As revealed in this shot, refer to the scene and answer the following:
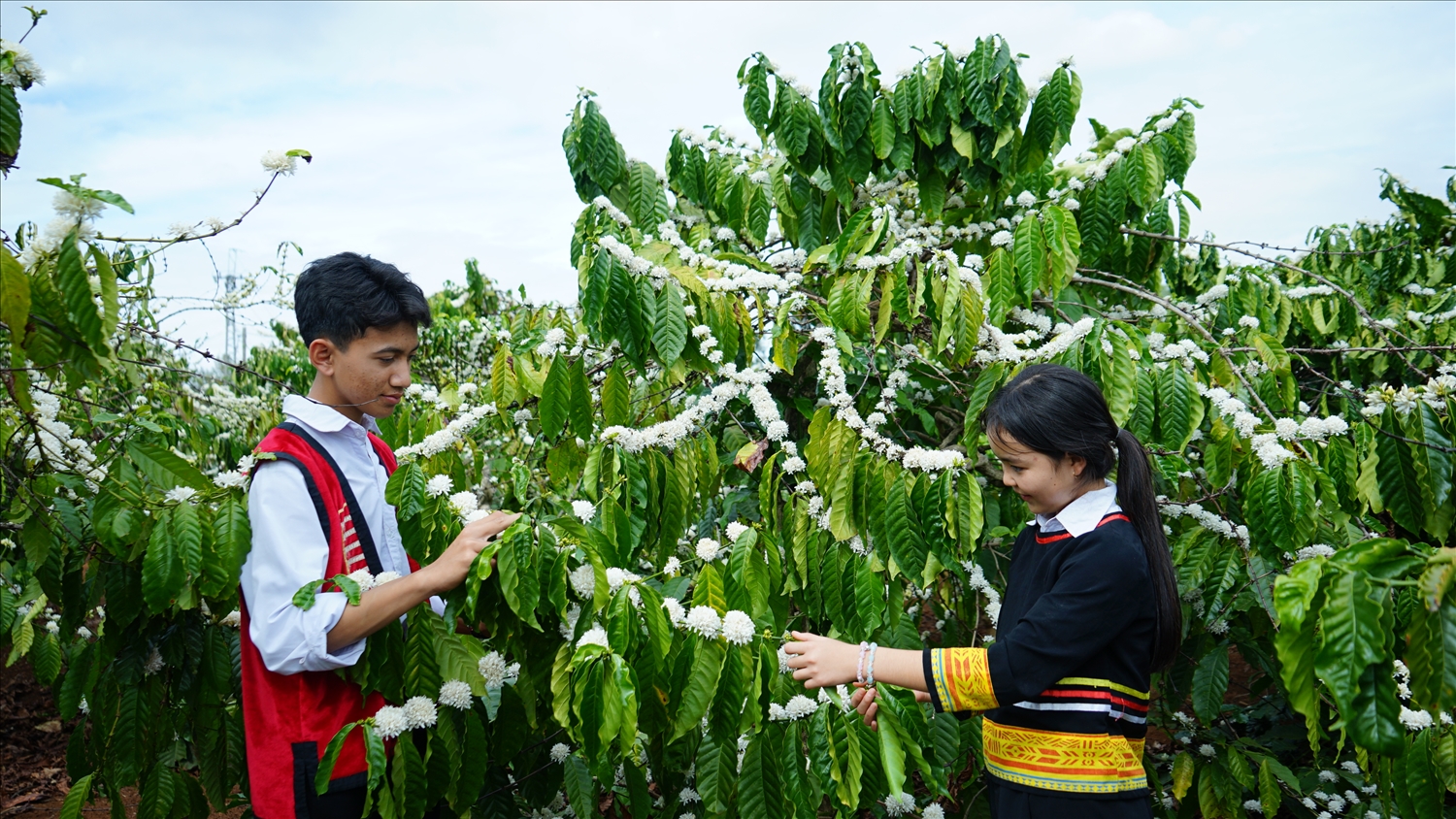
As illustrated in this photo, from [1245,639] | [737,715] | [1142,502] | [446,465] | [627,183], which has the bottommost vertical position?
[1245,639]

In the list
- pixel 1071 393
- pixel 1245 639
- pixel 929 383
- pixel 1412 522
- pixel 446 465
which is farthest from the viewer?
pixel 929 383

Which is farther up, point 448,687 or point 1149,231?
point 1149,231

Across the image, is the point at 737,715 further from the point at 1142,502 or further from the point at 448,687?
the point at 1142,502

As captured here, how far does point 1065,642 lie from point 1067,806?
35cm

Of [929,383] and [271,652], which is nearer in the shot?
[271,652]

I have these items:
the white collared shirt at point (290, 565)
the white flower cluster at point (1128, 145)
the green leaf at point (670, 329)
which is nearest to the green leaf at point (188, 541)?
the white collared shirt at point (290, 565)

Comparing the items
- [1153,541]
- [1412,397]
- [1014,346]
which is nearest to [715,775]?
[1153,541]

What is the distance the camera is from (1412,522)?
223 centimetres

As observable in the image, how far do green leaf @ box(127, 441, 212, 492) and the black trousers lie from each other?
1.87 m

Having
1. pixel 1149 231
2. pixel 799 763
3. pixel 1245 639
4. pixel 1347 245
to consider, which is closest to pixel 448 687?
pixel 799 763

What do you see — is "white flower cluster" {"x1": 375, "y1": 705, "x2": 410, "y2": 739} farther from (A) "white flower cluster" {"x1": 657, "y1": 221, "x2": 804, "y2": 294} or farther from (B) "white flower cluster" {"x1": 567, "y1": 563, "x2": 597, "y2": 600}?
(A) "white flower cluster" {"x1": 657, "y1": 221, "x2": 804, "y2": 294}

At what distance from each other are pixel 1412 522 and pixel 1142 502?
2.88 ft

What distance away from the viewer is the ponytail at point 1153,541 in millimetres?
1837

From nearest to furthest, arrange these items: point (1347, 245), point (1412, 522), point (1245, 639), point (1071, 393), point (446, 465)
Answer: point (1071, 393), point (1412, 522), point (446, 465), point (1245, 639), point (1347, 245)
